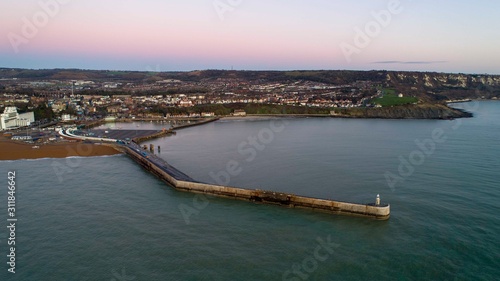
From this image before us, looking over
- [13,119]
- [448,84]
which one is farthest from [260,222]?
[448,84]

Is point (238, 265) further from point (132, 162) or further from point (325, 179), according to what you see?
point (132, 162)

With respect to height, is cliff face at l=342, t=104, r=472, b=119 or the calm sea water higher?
cliff face at l=342, t=104, r=472, b=119

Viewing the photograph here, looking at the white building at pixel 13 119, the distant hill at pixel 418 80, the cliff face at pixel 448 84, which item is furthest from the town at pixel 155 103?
the cliff face at pixel 448 84

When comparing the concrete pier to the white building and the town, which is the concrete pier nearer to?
the white building

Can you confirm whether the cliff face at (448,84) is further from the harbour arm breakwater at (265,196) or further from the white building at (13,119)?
the harbour arm breakwater at (265,196)

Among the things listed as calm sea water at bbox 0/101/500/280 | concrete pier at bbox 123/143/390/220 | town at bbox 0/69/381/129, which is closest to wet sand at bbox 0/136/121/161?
calm sea water at bbox 0/101/500/280

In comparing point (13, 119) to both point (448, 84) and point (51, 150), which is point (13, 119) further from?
point (448, 84)
